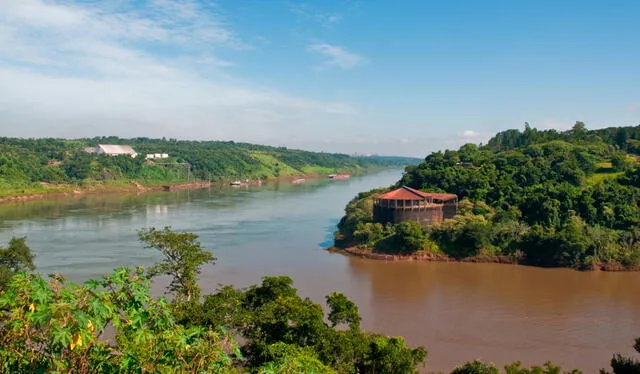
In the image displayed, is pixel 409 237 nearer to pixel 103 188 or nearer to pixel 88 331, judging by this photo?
pixel 88 331

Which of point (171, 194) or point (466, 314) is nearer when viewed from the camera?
point (466, 314)

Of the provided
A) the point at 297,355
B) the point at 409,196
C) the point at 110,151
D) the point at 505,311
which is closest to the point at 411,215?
the point at 409,196

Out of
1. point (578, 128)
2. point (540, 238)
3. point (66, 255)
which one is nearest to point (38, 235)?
point (66, 255)

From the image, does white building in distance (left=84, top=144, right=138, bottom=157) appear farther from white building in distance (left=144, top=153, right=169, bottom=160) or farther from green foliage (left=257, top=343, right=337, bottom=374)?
green foliage (left=257, top=343, right=337, bottom=374)

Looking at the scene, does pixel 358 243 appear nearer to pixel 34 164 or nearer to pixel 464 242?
pixel 464 242

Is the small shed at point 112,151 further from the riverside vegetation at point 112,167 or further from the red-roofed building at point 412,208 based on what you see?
the red-roofed building at point 412,208

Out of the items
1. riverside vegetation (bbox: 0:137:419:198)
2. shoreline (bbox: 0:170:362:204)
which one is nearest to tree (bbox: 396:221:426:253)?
shoreline (bbox: 0:170:362:204)

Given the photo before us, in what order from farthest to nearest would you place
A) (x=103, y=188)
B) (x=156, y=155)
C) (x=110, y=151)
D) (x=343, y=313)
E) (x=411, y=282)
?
(x=156, y=155)
(x=110, y=151)
(x=103, y=188)
(x=411, y=282)
(x=343, y=313)
